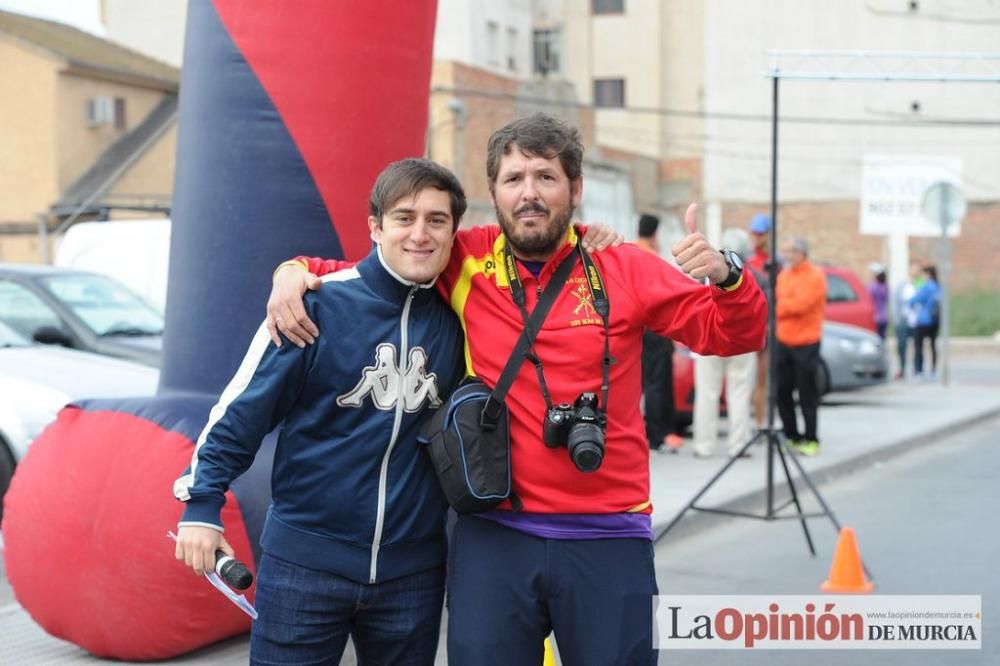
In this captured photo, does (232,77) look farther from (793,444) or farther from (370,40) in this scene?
(793,444)

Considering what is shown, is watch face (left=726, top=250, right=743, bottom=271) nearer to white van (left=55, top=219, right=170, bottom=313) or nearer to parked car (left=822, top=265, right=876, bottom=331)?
white van (left=55, top=219, right=170, bottom=313)

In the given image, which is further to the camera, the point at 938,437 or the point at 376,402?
the point at 938,437

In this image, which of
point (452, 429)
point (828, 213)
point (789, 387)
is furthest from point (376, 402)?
point (828, 213)

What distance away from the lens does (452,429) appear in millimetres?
3627

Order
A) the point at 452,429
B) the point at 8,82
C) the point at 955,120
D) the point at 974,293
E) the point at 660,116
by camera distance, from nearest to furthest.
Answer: the point at 452,429
the point at 8,82
the point at 974,293
the point at 955,120
the point at 660,116

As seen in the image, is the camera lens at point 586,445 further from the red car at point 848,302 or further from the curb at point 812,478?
the red car at point 848,302

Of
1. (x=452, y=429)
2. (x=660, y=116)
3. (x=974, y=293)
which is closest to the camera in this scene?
(x=452, y=429)

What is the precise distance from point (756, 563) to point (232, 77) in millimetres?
4438

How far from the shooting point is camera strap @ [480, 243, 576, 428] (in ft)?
11.8

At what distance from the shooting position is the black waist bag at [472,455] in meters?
3.56

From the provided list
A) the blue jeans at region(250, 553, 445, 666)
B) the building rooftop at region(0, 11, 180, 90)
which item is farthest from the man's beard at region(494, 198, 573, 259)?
the building rooftop at region(0, 11, 180, 90)

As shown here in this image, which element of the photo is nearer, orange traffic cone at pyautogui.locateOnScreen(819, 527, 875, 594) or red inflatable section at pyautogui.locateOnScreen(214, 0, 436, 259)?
red inflatable section at pyautogui.locateOnScreen(214, 0, 436, 259)

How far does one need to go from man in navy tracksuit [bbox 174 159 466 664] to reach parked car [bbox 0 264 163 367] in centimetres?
745

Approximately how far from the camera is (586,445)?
3479 mm
